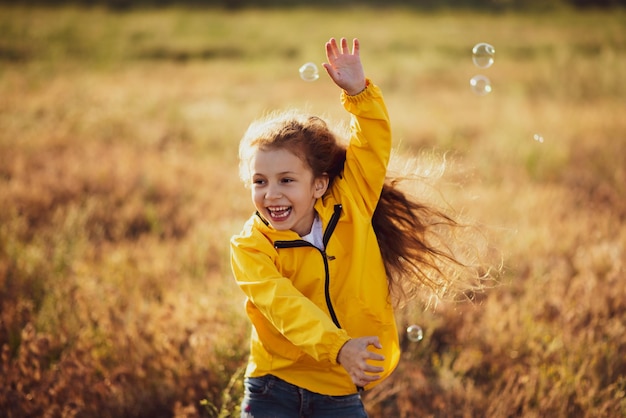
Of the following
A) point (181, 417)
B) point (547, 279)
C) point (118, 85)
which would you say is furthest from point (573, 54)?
point (181, 417)

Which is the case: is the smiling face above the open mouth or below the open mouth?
above

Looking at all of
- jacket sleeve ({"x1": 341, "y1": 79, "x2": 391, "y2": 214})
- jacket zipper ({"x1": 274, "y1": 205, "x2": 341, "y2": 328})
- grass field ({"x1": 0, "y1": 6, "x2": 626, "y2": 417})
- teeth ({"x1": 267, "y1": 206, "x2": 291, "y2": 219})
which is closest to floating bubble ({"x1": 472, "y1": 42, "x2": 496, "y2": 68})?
grass field ({"x1": 0, "y1": 6, "x2": 626, "y2": 417})

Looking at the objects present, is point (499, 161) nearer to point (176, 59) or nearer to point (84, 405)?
point (84, 405)

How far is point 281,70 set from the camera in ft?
53.7

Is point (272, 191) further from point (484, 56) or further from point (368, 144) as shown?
point (484, 56)

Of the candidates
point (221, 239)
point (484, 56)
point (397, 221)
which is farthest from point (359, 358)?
point (221, 239)

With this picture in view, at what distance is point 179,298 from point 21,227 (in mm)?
2152

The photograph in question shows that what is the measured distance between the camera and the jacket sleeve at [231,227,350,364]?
2.30 m

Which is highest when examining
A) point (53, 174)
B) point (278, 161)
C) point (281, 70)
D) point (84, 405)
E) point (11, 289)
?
point (281, 70)

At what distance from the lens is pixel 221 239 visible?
5.48 metres

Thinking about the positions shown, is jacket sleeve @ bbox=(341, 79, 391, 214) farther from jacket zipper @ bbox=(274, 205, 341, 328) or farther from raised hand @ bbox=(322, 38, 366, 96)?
jacket zipper @ bbox=(274, 205, 341, 328)

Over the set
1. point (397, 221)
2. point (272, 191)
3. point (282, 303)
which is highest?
point (272, 191)

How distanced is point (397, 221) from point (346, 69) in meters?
0.88

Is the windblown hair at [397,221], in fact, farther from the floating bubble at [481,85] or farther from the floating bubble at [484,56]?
the floating bubble at [484,56]
